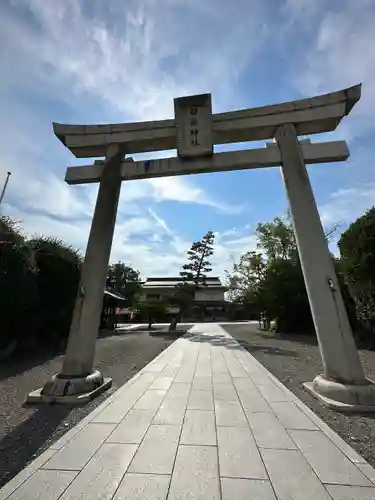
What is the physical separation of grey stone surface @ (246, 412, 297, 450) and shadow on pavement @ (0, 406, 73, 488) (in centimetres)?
239

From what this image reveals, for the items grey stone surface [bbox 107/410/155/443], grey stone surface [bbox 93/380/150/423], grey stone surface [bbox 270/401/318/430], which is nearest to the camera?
grey stone surface [bbox 107/410/155/443]

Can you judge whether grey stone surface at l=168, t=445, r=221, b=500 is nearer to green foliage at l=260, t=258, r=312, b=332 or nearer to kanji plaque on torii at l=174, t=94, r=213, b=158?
kanji plaque on torii at l=174, t=94, r=213, b=158

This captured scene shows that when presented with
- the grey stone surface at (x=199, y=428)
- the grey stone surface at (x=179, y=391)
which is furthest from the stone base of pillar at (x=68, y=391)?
the grey stone surface at (x=199, y=428)

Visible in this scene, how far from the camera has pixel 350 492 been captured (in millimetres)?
2246

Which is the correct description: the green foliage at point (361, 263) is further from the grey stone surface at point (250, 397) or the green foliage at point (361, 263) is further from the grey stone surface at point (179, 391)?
the grey stone surface at point (179, 391)

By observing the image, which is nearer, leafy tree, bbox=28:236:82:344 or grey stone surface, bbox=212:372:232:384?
grey stone surface, bbox=212:372:232:384

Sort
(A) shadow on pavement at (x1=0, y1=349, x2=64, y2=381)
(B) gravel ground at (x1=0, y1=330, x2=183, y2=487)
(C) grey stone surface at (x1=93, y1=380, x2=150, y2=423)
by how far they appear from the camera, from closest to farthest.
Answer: (B) gravel ground at (x1=0, y1=330, x2=183, y2=487) < (C) grey stone surface at (x1=93, y1=380, x2=150, y2=423) < (A) shadow on pavement at (x1=0, y1=349, x2=64, y2=381)

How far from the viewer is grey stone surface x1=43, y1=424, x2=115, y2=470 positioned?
8.65ft

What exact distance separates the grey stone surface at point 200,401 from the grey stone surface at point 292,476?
1.51 m

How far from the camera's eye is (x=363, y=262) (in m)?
10.4

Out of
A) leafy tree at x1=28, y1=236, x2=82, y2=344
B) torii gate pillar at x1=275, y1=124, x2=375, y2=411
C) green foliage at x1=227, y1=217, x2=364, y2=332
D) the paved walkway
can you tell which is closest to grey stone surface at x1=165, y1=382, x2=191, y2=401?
the paved walkway

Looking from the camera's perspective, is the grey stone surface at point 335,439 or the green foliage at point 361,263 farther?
the green foliage at point 361,263

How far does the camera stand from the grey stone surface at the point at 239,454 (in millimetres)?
2510

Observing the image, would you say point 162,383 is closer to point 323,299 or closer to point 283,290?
point 323,299
